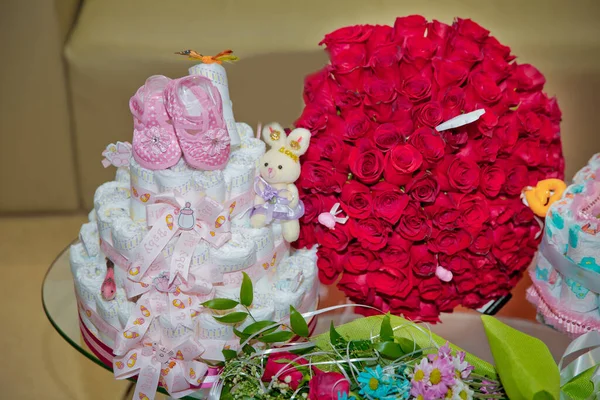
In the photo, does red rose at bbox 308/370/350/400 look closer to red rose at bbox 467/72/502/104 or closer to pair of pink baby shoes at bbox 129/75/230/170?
pair of pink baby shoes at bbox 129/75/230/170

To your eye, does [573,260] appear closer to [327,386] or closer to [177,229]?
[327,386]

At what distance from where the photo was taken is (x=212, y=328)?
1.25 metres

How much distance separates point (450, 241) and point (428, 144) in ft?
0.62

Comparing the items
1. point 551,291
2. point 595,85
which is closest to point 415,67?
point 551,291

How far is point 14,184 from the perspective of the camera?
2.57m

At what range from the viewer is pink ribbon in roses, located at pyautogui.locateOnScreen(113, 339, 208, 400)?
1.25 m

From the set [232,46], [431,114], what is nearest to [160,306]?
[431,114]

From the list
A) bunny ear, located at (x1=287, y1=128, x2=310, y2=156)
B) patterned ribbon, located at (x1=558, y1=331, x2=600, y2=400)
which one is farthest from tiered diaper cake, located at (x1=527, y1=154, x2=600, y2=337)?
bunny ear, located at (x1=287, y1=128, x2=310, y2=156)

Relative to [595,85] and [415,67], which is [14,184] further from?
[595,85]

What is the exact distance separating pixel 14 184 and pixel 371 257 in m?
1.61

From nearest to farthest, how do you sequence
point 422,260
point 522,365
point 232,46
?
point 522,365
point 422,260
point 232,46

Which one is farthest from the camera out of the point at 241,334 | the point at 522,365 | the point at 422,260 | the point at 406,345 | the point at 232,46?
the point at 232,46

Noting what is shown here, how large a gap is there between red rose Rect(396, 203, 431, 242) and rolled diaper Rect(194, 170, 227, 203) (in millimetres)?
332

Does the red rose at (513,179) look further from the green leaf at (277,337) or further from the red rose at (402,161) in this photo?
the green leaf at (277,337)
